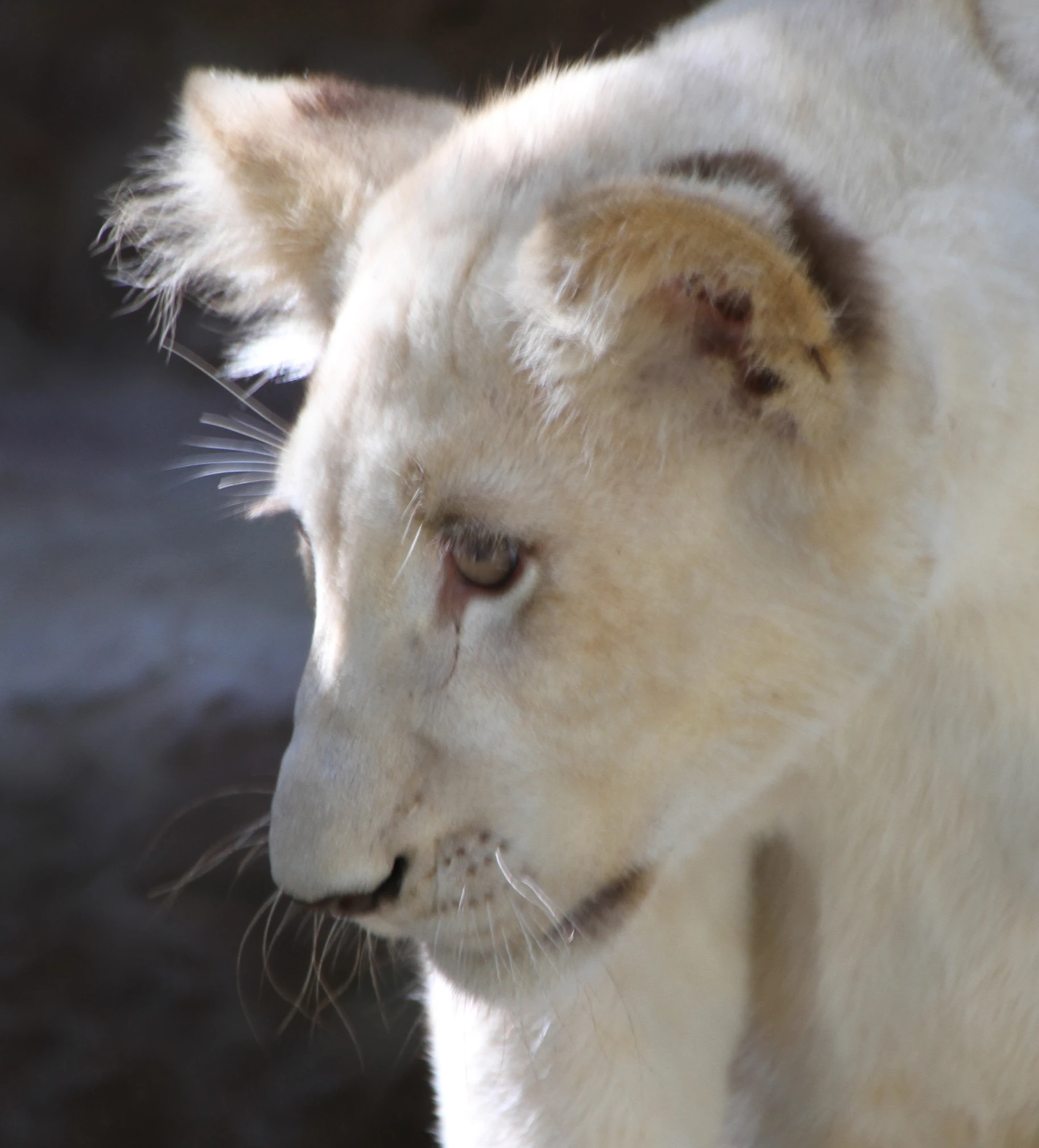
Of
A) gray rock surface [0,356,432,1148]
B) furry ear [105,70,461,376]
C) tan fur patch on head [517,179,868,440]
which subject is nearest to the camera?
tan fur patch on head [517,179,868,440]

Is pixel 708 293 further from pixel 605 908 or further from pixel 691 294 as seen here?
pixel 605 908

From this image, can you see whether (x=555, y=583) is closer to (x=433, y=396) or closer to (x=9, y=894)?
(x=433, y=396)

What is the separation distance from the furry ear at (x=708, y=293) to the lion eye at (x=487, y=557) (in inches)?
3.5

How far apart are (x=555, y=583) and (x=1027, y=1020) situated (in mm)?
474

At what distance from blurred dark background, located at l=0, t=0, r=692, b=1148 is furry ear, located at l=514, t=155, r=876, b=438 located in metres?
0.49

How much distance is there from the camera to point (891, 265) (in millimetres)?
834

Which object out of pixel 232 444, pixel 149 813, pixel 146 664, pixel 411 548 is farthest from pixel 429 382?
pixel 146 664

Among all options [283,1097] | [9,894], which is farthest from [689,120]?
[9,894]

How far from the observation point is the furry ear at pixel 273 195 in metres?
1.05

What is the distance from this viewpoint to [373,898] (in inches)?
33.7

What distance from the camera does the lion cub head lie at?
804mm

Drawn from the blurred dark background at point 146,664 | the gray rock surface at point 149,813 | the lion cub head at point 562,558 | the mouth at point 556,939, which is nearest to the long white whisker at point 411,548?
the lion cub head at point 562,558

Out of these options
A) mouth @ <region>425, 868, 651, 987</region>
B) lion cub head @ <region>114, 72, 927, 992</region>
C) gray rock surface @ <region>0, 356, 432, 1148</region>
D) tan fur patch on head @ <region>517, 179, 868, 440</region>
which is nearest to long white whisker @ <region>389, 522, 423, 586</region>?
lion cub head @ <region>114, 72, 927, 992</region>

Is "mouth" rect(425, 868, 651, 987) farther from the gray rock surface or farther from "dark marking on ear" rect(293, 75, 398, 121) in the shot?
"dark marking on ear" rect(293, 75, 398, 121)
